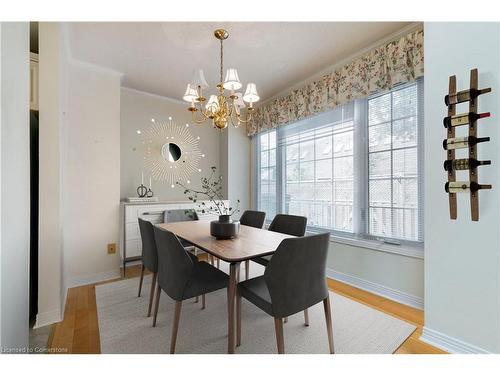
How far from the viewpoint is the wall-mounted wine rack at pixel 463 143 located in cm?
131

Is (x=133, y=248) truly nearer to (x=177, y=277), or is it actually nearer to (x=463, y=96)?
(x=177, y=277)

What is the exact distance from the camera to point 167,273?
1492 millimetres

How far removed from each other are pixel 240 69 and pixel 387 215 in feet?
7.48

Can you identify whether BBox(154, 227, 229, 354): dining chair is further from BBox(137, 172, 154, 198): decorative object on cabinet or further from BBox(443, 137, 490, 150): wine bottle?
BBox(137, 172, 154, 198): decorative object on cabinet

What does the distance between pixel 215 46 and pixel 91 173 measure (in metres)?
1.92

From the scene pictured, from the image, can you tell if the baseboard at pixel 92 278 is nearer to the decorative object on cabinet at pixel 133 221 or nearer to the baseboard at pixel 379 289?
the decorative object on cabinet at pixel 133 221

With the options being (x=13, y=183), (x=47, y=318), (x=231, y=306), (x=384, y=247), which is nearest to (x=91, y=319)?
(x=47, y=318)

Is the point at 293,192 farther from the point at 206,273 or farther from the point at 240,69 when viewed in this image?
the point at 206,273

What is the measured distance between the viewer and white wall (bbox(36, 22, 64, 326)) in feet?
5.74

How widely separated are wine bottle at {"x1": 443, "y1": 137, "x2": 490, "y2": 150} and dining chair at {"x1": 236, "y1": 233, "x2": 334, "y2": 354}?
945 mm

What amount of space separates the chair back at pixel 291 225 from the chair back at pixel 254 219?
0.69 feet

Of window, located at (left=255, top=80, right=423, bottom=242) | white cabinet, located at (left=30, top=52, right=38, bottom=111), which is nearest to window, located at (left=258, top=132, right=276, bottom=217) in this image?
window, located at (left=255, top=80, right=423, bottom=242)

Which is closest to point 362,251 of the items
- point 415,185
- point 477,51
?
point 415,185

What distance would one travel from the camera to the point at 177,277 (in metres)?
1.42
